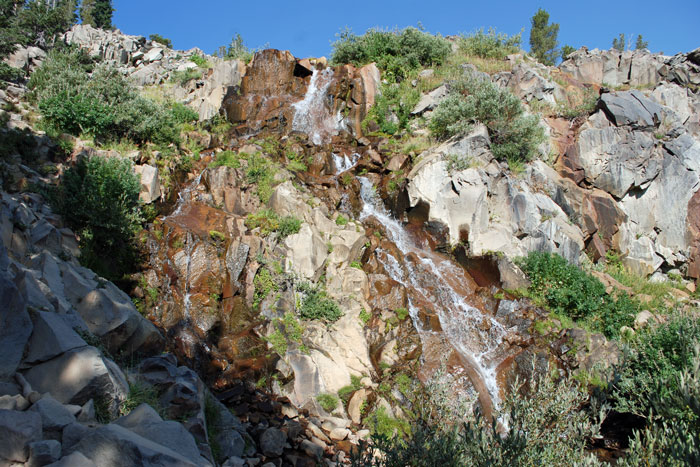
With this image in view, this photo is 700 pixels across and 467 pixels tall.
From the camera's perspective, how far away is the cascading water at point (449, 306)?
32.8 feet

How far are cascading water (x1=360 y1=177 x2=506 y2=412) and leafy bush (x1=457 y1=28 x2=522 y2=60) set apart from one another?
14081 millimetres

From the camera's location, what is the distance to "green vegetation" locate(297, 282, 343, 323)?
32.7 feet

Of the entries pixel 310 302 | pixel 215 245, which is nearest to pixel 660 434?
pixel 310 302

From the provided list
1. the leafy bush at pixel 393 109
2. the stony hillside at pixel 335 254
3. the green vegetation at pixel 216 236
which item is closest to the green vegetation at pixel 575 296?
the stony hillside at pixel 335 254

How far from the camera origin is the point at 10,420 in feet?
9.54

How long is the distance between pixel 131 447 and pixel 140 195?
909 centimetres

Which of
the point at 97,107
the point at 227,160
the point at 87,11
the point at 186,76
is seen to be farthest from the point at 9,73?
the point at 87,11

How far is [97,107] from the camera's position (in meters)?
12.2

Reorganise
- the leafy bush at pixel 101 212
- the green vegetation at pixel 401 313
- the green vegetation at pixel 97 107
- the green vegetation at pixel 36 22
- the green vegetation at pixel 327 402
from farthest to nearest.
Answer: the green vegetation at pixel 36 22 → the green vegetation at pixel 97 107 → the green vegetation at pixel 401 313 → the leafy bush at pixel 101 212 → the green vegetation at pixel 327 402

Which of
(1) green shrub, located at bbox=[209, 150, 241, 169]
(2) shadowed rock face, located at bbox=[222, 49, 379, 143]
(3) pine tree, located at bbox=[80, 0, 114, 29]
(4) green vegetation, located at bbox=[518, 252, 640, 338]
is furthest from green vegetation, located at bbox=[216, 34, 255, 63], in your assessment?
(3) pine tree, located at bbox=[80, 0, 114, 29]

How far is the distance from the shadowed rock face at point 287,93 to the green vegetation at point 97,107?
404cm

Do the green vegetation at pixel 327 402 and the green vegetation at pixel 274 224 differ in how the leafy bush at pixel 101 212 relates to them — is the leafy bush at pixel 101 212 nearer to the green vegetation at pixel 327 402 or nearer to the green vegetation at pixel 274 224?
the green vegetation at pixel 274 224

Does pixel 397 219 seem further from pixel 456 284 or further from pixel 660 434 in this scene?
pixel 660 434

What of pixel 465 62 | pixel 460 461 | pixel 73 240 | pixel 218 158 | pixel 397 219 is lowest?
pixel 460 461
